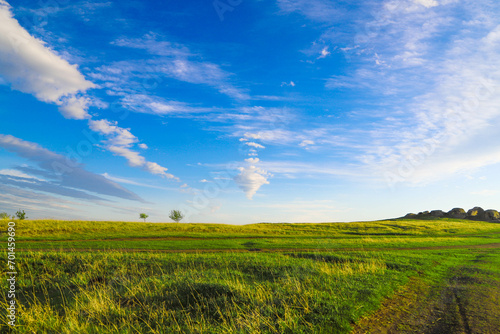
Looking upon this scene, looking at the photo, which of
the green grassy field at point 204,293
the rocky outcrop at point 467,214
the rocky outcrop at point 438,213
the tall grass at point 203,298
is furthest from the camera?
the rocky outcrop at point 438,213

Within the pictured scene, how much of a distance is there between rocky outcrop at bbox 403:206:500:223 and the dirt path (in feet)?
371

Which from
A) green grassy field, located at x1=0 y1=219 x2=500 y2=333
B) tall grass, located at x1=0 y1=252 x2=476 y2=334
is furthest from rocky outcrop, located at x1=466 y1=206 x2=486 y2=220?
tall grass, located at x1=0 y1=252 x2=476 y2=334

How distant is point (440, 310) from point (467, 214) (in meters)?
126

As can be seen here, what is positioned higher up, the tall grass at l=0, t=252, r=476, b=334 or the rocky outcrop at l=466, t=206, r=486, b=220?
the rocky outcrop at l=466, t=206, r=486, b=220

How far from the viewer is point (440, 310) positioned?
33.4 ft

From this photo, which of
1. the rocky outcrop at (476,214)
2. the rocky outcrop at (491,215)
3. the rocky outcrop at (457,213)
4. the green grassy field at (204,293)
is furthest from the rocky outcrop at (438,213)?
the green grassy field at (204,293)

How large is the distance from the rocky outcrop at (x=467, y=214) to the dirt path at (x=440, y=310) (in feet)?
371

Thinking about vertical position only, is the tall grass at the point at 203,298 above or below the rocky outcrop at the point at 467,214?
below

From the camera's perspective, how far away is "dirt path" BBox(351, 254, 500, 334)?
8531 millimetres

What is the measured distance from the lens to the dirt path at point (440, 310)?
8531 mm

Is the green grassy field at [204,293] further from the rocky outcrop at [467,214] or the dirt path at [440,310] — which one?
the rocky outcrop at [467,214]

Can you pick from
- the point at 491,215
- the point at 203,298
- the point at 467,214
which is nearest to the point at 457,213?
the point at 467,214

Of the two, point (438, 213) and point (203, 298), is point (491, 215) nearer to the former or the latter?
point (438, 213)

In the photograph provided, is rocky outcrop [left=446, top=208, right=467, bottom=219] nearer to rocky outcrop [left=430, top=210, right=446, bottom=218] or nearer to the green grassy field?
rocky outcrop [left=430, top=210, right=446, bottom=218]
